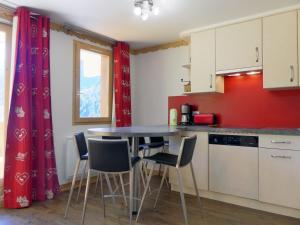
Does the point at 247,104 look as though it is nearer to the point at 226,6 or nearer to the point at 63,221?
the point at 226,6

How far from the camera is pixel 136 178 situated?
8.64 ft

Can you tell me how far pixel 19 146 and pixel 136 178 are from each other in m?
1.41

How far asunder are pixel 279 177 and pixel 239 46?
1679 mm

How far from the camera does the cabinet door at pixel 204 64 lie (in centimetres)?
347

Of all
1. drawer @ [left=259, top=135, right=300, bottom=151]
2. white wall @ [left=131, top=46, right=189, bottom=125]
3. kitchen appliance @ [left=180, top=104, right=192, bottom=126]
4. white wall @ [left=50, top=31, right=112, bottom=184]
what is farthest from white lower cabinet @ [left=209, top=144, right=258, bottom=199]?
white wall @ [left=50, top=31, right=112, bottom=184]

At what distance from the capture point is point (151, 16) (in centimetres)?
321

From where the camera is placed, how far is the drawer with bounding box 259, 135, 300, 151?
8.36 feet

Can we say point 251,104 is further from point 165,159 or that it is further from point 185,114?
point 165,159

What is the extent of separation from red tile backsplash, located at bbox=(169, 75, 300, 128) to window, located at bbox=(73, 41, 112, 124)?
1.51m

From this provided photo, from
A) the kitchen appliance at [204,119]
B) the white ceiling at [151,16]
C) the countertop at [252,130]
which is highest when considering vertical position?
the white ceiling at [151,16]

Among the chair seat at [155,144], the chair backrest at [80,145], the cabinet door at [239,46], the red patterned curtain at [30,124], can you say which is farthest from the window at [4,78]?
the cabinet door at [239,46]

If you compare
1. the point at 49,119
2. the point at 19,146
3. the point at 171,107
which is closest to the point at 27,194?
the point at 19,146

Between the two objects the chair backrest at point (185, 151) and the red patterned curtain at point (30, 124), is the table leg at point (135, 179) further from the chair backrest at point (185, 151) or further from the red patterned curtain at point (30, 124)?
the red patterned curtain at point (30, 124)

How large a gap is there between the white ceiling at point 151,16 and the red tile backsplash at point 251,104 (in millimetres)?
918
